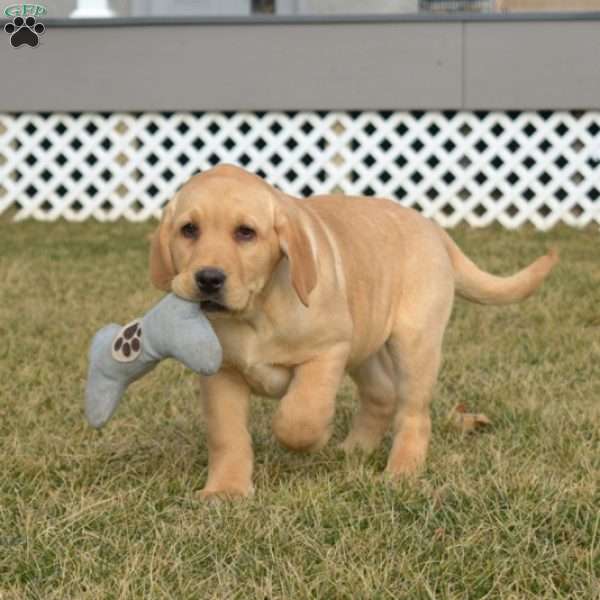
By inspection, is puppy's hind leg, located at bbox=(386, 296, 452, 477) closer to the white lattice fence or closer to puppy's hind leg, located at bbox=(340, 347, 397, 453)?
puppy's hind leg, located at bbox=(340, 347, 397, 453)

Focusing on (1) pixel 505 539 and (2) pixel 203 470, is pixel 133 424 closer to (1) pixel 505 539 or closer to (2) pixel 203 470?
(2) pixel 203 470

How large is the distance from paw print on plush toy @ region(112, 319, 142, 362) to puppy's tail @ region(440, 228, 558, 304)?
127cm

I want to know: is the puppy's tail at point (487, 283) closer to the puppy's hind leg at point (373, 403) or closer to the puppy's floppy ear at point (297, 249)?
the puppy's hind leg at point (373, 403)

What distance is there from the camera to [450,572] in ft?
9.44

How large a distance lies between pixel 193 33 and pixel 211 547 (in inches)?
325

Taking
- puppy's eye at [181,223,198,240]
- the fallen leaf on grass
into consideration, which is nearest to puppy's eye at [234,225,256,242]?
puppy's eye at [181,223,198,240]

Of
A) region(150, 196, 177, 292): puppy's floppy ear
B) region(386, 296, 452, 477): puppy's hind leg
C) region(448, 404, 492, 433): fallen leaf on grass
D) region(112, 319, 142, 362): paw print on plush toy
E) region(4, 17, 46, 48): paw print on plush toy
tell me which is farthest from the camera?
region(4, 17, 46, 48): paw print on plush toy

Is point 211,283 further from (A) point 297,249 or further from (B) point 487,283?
(B) point 487,283

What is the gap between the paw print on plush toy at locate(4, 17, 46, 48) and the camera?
10797 millimetres

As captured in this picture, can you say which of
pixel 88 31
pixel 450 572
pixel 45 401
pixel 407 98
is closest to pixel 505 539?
pixel 450 572

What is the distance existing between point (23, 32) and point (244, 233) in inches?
320

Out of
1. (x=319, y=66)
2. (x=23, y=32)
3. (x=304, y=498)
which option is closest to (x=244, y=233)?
(x=304, y=498)

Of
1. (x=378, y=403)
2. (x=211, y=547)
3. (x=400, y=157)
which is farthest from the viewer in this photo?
(x=400, y=157)

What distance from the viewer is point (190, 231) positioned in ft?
10.9
